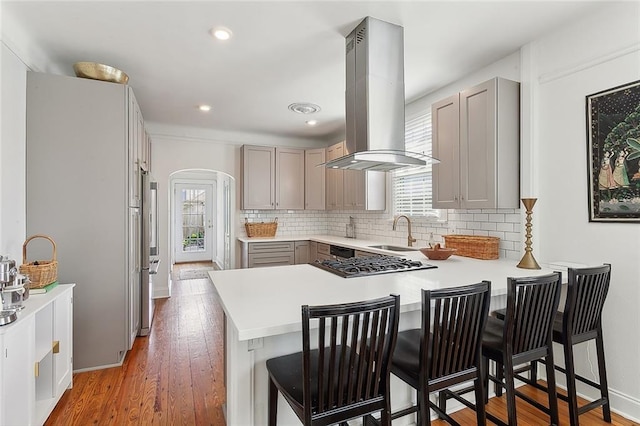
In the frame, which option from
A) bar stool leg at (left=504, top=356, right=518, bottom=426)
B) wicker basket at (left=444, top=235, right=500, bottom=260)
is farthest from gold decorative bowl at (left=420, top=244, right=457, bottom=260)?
bar stool leg at (left=504, top=356, right=518, bottom=426)

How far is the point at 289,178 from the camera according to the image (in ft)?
17.5

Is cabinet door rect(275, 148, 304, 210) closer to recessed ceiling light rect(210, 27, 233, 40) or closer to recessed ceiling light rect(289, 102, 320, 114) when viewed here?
recessed ceiling light rect(289, 102, 320, 114)

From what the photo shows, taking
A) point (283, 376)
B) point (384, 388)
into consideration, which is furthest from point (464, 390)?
point (283, 376)

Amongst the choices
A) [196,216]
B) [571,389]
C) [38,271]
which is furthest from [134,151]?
[196,216]

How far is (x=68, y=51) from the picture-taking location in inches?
103

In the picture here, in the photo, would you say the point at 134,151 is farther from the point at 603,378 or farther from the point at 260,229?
the point at 603,378

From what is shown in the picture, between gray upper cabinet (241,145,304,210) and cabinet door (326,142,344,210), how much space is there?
46cm

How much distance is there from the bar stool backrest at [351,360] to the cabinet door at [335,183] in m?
3.70

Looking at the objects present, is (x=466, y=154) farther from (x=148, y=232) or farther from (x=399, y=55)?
(x=148, y=232)

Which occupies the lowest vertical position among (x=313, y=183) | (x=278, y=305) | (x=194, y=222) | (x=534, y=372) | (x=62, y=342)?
(x=534, y=372)

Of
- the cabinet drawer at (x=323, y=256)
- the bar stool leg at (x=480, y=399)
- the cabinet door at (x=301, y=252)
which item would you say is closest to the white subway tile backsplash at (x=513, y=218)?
the bar stool leg at (x=480, y=399)

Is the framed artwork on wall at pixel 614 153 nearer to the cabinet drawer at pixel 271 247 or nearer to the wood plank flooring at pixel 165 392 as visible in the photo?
the wood plank flooring at pixel 165 392

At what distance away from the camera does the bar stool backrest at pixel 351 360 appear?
3.72 feet

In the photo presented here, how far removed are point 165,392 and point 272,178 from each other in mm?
3439
